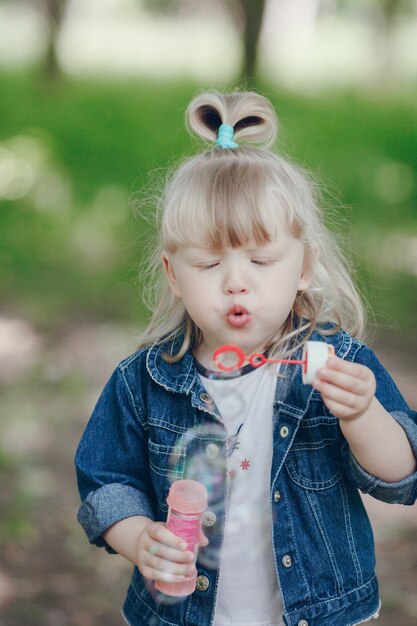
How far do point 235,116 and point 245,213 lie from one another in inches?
11.8

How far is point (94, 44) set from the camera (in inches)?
410

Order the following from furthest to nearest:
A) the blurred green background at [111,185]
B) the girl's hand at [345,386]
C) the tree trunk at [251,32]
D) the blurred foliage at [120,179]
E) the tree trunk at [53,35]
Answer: the tree trunk at [53,35] → the tree trunk at [251,32] → the blurred foliage at [120,179] → the blurred green background at [111,185] → the girl's hand at [345,386]

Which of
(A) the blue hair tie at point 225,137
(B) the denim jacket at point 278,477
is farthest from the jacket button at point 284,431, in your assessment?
(A) the blue hair tie at point 225,137

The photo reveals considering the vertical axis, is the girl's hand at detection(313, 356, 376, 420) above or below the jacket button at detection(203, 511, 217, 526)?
above

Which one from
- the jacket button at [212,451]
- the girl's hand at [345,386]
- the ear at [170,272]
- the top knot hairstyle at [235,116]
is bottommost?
the jacket button at [212,451]

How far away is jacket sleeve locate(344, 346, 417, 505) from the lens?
1.64 m

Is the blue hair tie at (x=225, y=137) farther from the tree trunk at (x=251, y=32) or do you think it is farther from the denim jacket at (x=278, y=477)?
the tree trunk at (x=251, y=32)

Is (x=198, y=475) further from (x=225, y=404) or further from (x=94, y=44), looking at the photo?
(x=94, y=44)

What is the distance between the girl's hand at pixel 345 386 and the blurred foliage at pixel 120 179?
8.44 feet

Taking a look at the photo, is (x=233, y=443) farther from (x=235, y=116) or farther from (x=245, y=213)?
(x=235, y=116)

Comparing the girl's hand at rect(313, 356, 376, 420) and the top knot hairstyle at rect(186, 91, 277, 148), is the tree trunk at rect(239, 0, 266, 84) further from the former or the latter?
the girl's hand at rect(313, 356, 376, 420)

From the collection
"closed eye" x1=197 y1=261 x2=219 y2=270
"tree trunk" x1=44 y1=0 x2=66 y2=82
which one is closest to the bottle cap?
"closed eye" x1=197 y1=261 x2=219 y2=270

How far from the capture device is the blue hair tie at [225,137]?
1.78 meters

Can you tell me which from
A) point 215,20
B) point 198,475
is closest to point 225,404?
point 198,475
